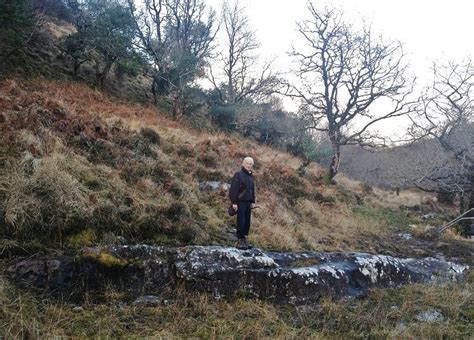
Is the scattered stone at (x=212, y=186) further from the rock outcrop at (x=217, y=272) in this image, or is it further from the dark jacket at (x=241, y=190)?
the rock outcrop at (x=217, y=272)

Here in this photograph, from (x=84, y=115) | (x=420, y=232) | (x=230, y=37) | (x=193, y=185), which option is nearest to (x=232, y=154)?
(x=193, y=185)

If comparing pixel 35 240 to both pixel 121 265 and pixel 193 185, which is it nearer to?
pixel 121 265

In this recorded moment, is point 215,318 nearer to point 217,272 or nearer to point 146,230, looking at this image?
point 217,272

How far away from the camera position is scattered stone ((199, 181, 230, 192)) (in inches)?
373

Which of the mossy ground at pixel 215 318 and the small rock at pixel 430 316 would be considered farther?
the small rock at pixel 430 316

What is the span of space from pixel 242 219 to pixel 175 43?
798 inches

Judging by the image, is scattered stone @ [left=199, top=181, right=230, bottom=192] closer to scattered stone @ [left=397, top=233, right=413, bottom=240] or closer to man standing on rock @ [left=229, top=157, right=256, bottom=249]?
man standing on rock @ [left=229, top=157, right=256, bottom=249]

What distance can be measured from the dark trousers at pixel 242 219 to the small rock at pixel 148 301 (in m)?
2.23

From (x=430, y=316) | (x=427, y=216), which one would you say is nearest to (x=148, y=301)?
(x=430, y=316)

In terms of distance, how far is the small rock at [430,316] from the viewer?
490cm

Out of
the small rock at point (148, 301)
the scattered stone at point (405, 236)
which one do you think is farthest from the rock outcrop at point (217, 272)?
the scattered stone at point (405, 236)

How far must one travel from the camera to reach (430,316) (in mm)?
5020

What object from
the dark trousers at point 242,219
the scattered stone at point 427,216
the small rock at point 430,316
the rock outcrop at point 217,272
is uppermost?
the dark trousers at point 242,219

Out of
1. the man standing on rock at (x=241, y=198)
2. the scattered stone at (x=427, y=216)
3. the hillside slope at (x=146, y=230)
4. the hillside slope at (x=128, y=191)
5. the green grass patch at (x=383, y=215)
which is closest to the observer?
the hillside slope at (x=146, y=230)
